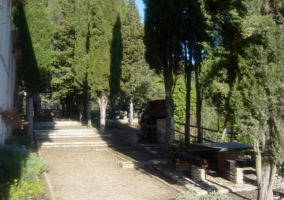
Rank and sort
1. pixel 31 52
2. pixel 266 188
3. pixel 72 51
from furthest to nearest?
pixel 72 51 < pixel 31 52 < pixel 266 188

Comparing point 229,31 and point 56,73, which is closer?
point 229,31

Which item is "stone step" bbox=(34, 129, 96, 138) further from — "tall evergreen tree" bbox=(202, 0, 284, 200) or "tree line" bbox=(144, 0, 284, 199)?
"tall evergreen tree" bbox=(202, 0, 284, 200)

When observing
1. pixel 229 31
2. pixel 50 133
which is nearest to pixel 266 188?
pixel 229 31

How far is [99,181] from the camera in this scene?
1048 centimetres

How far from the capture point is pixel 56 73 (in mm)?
27109

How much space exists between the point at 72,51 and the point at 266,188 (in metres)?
21.0

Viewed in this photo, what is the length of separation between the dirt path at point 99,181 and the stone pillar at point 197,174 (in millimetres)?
757

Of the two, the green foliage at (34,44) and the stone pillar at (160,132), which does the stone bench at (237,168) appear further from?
the green foliage at (34,44)

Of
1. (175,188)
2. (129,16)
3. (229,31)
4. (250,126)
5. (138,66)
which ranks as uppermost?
(129,16)

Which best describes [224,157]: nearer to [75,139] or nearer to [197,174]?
[197,174]

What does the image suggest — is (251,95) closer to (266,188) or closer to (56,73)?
(266,188)

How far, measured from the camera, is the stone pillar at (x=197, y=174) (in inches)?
393

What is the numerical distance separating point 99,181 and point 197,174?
243 centimetres

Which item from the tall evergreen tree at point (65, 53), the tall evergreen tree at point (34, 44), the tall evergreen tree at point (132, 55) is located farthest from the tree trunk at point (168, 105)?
the tall evergreen tree at point (132, 55)
